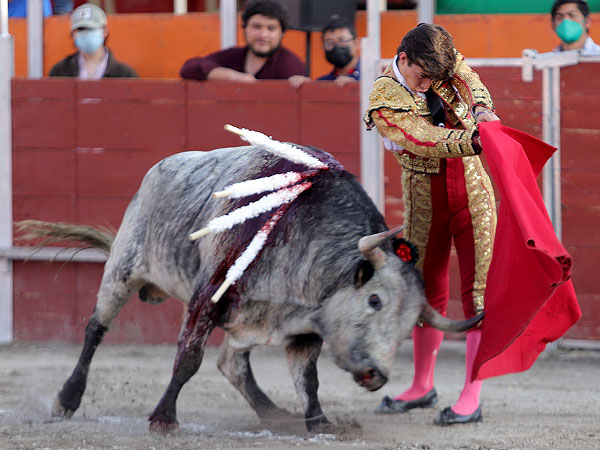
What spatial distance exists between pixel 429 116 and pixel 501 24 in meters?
2.99

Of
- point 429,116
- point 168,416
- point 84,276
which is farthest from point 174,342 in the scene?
point 429,116

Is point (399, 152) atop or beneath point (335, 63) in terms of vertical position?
beneath

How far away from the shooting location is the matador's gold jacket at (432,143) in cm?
329

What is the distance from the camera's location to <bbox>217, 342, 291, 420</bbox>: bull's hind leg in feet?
12.7

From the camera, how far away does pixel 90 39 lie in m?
5.74

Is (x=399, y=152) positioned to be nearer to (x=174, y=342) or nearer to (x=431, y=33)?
(x=431, y=33)

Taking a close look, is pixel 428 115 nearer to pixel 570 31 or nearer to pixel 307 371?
pixel 307 371

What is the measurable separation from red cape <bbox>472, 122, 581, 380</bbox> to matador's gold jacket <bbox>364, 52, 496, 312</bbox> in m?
0.13

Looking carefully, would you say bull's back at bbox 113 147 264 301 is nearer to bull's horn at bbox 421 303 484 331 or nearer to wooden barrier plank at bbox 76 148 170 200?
bull's horn at bbox 421 303 484 331

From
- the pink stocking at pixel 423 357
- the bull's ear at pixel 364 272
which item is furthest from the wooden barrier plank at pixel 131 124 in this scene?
the bull's ear at pixel 364 272

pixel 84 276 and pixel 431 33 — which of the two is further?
pixel 84 276

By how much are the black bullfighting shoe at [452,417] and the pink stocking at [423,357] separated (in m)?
0.28

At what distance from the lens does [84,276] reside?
5.66m

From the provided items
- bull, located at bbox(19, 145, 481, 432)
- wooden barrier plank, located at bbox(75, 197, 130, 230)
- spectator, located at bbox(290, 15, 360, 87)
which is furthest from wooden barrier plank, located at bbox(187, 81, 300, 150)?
bull, located at bbox(19, 145, 481, 432)
